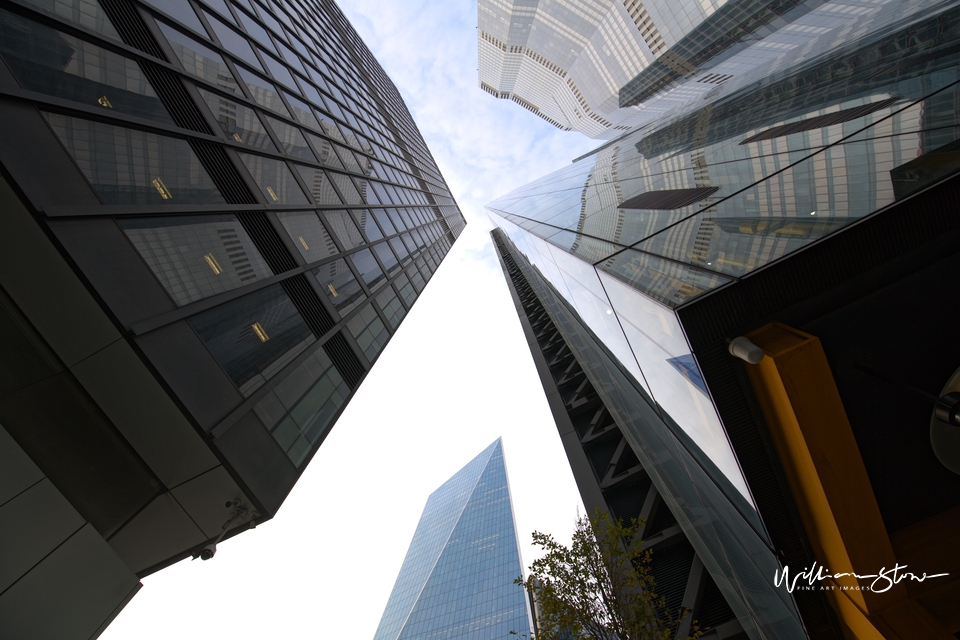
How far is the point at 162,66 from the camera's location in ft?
30.3

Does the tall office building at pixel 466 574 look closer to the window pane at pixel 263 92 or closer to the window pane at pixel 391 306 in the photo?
the window pane at pixel 391 306

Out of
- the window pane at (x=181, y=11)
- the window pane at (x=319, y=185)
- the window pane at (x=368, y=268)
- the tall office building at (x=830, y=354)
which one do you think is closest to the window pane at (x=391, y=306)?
the window pane at (x=368, y=268)

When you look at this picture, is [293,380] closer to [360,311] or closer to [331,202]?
[360,311]

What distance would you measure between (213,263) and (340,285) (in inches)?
219

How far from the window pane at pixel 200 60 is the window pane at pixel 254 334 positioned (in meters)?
6.34

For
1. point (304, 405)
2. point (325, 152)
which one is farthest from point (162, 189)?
point (325, 152)

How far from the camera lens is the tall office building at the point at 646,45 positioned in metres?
26.4

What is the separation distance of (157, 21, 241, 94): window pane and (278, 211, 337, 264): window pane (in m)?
4.07

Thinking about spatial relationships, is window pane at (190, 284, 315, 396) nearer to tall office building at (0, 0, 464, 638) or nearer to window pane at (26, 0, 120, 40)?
tall office building at (0, 0, 464, 638)

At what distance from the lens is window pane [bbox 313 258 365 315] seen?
1277 cm

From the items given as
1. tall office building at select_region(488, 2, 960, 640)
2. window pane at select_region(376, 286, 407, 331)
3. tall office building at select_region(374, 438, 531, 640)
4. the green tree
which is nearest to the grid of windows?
window pane at select_region(376, 286, 407, 331)

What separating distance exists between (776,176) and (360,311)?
13.0m

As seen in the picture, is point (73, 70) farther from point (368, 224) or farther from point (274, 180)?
point (368, 224)

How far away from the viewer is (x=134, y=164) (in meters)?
7.49
